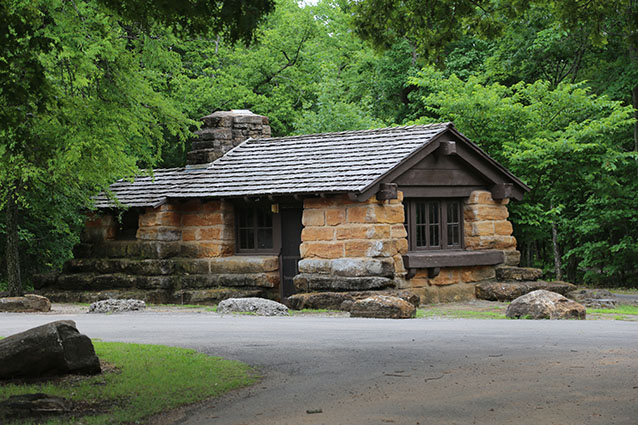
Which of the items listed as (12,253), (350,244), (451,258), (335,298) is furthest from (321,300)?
(12,253)

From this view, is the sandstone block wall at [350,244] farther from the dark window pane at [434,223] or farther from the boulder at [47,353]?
the boulder at [47,353]

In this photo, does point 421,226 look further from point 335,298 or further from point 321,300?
point 321,300

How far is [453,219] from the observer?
21.3 metres

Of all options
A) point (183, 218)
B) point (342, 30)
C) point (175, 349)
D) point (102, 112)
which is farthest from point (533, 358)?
point (342, 30)

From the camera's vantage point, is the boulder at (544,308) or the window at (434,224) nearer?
the boulder at (544,308)

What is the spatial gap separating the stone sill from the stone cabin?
1.2 inches

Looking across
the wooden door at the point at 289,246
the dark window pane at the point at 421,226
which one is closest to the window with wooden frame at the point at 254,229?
the wooden door at the point at 289,246

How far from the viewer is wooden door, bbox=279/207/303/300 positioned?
20.8 m

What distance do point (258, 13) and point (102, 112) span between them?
19.1ft

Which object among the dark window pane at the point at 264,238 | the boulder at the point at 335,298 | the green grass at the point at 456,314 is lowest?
the green grass at the point at 456,314

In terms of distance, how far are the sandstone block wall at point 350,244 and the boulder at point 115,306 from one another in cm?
361

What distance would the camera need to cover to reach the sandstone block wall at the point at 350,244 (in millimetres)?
18531

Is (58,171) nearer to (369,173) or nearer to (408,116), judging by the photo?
(369,173)

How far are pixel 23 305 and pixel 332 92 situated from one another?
1581cm
